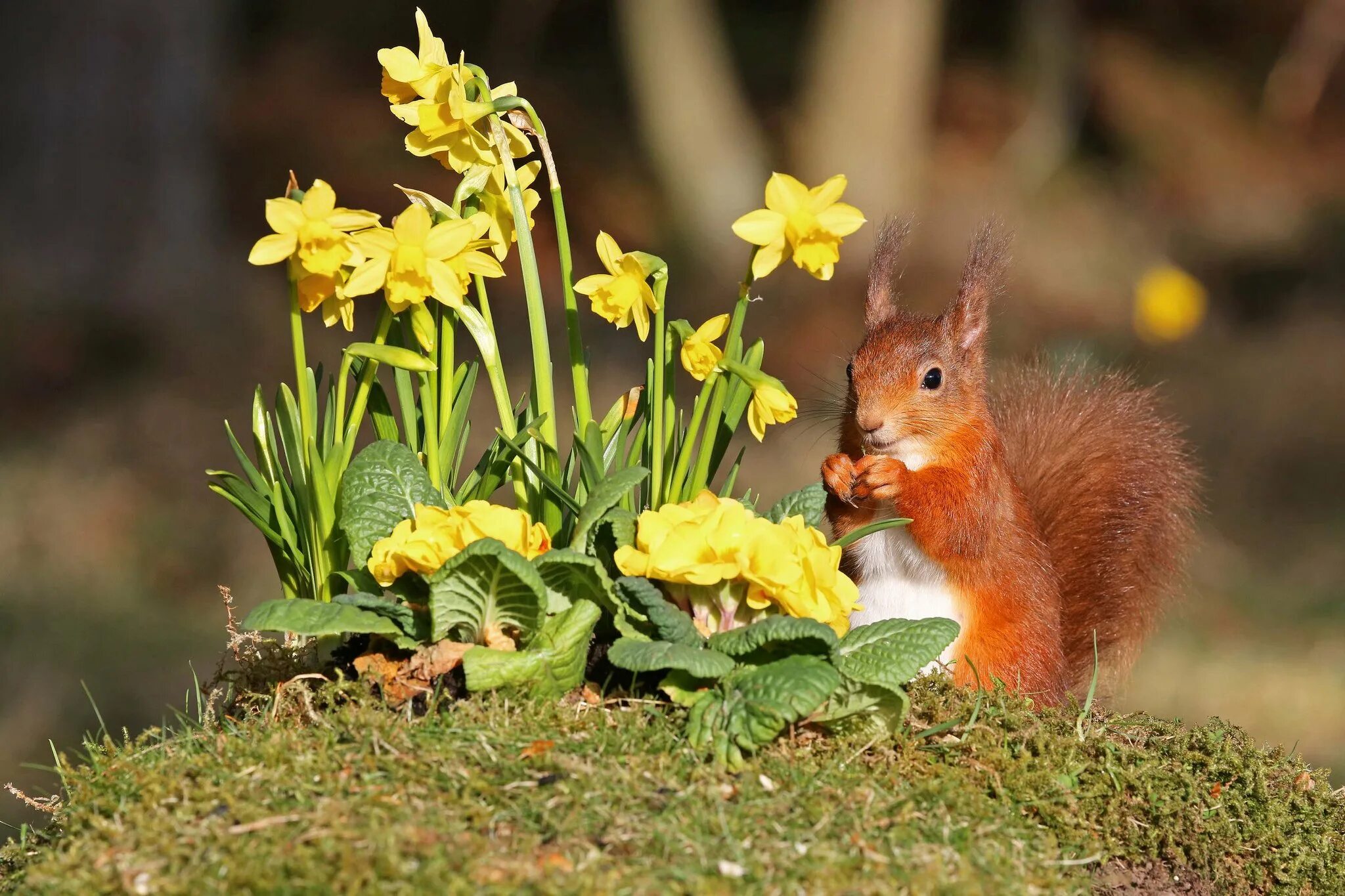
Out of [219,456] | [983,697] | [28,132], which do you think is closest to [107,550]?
[219,456]

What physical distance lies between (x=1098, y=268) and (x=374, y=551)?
706 centimetres

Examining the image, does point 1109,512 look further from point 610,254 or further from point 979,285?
point 610,254

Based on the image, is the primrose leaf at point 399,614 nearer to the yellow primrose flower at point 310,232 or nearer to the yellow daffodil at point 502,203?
the yellow primrose flower at point 310,232

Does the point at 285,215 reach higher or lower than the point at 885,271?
lower

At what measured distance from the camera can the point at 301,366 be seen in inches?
83.7

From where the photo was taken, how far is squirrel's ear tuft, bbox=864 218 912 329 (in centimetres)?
254

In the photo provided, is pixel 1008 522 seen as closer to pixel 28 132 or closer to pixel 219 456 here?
pixel 219 456

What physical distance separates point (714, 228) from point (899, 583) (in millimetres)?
5450

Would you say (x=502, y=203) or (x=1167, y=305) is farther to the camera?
(x=1167, y=305)

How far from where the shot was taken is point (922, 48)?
309 inches

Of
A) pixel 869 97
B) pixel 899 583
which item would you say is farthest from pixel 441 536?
pixel 869 97

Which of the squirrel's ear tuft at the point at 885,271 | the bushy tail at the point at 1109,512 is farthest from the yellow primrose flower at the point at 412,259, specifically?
the bushy tail at the point at 1109,512

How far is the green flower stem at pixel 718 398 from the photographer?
2.06m

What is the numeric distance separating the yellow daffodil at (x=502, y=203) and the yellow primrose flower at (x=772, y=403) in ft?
1.55
